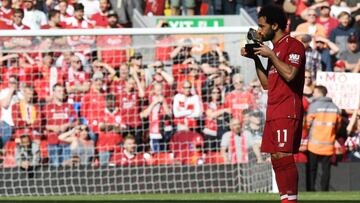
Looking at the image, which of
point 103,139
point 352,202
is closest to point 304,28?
point 103,139

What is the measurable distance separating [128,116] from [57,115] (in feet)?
3.57

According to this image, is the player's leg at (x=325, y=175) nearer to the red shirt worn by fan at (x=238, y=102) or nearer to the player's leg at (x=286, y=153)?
the red shirt worn by fan at (x=238, y=102)

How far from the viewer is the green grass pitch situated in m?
14.0

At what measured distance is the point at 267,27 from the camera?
9.38 metres

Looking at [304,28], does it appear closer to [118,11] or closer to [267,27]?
[118,11]

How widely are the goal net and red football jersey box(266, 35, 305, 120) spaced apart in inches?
263

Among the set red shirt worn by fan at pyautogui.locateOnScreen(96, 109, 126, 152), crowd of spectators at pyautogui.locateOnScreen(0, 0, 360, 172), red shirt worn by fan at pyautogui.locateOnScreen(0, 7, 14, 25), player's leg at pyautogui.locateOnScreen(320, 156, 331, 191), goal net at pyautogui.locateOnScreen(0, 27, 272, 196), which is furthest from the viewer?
red shirt worn by fan at pyautogui.locateOnScreen(0, 7, 14, 25)

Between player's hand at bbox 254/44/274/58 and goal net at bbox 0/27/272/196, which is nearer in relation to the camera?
player's hand at bbox 254/44/274/58

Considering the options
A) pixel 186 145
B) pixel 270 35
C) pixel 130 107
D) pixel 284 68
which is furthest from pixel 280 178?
pixel 130 107

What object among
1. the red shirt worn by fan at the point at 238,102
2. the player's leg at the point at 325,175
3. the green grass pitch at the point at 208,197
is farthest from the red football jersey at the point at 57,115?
the player's leg at the point at 325,175

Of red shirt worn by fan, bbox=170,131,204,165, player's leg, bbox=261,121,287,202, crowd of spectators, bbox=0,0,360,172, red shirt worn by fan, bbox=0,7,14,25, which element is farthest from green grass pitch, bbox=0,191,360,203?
red shirt worn by fan, bbox=0,7,14,25

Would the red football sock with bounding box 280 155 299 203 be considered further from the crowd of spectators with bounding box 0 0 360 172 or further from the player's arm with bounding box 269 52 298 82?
the crowd of spectators with bounding box 0 0 360 172

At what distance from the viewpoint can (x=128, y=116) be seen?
16.9 m

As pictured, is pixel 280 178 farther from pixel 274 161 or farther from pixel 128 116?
pixel 128 116
